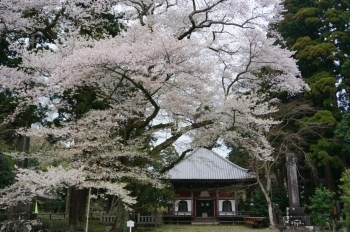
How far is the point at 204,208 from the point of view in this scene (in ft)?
63.6

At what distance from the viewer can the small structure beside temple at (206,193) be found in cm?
1861

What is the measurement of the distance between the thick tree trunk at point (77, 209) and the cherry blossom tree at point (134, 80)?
4907mm

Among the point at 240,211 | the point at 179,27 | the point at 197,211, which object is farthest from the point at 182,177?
the point at 179,27

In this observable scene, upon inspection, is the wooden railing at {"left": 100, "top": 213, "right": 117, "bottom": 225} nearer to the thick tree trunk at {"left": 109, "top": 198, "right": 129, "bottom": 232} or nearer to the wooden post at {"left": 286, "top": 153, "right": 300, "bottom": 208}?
the thick tree trunk at {"left": 109, "top": 198, "right": 129, "bottom": 232}

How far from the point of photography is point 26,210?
11.2 metres

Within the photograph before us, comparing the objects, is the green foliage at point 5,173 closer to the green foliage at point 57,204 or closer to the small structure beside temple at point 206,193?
the small structure beside temple at point 206,193

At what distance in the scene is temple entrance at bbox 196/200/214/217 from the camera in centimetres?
1930

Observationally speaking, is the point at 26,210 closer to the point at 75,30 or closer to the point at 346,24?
the point at 75,30

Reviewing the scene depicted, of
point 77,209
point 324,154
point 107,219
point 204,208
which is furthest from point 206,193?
point 77,209

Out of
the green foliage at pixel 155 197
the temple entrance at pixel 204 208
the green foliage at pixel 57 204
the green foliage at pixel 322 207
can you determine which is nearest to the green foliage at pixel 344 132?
the green foliage at pixel 322 207

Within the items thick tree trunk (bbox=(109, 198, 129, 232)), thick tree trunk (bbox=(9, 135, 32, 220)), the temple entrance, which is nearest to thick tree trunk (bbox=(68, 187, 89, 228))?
thick tree trunk (bbox=(9, 135, 32, 220))

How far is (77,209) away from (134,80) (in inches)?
284

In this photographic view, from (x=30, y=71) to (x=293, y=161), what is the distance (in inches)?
330

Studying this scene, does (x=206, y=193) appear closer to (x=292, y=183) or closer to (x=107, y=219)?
(x=107, y=219)
